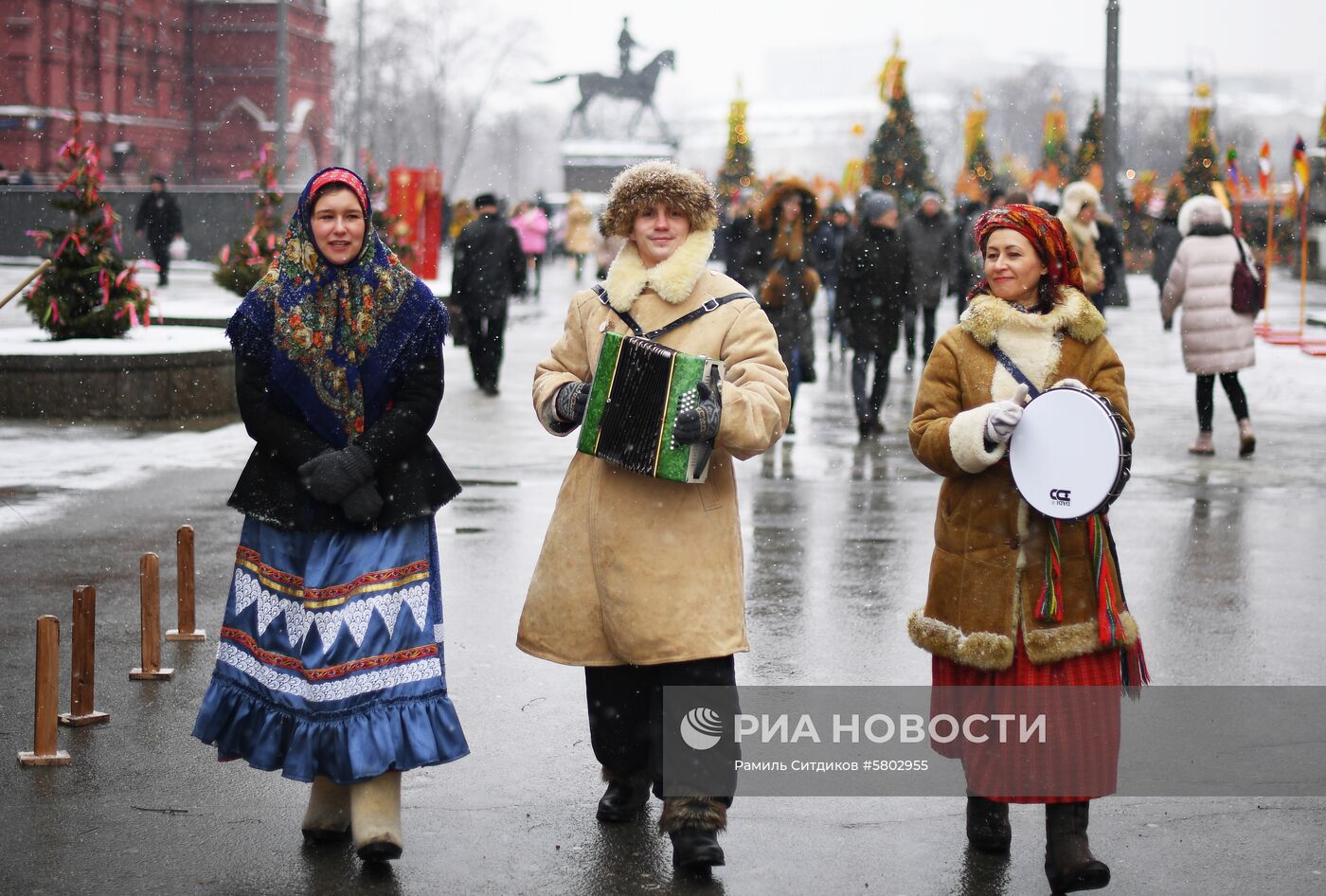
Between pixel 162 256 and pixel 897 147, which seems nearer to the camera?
pixel 162 256

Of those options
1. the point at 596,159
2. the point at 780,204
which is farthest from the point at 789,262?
the point at 596,159

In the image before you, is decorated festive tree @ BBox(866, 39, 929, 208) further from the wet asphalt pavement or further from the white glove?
the white glove

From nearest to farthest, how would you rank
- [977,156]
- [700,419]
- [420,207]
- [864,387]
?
[700,419]
[864,387]
[420,207]
[977,156]

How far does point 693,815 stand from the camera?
450cm

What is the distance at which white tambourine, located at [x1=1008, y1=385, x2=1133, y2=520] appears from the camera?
4223mm

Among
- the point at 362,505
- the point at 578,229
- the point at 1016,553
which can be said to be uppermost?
the point at 578,229

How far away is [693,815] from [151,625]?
2605 millimetres

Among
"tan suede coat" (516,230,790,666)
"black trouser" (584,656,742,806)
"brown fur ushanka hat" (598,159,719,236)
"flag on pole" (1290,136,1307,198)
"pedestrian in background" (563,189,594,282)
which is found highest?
"flag on pole" (1290,136,1307,198)

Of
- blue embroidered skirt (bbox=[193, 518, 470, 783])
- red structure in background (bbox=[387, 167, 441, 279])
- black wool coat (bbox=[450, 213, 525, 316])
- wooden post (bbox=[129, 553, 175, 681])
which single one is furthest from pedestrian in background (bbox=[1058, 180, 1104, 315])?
red structure in background (bbox=[387, 167, 441, 279])

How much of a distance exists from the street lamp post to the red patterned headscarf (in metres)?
20.5

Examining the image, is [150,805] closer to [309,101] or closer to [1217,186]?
[1217,186]

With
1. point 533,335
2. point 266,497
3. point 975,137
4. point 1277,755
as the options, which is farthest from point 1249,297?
point 975,137

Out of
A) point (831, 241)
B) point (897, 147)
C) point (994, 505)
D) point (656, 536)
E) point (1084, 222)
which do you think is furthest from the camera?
point (897, 147)

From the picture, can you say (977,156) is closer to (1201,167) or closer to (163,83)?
(1201,167)
